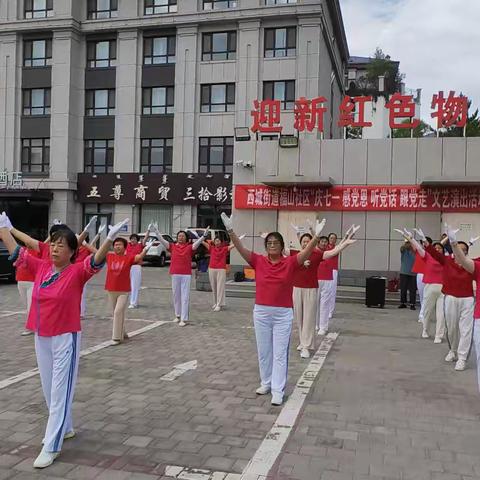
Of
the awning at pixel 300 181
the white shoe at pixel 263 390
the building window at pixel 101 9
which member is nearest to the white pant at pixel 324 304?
the white shoe at pixel 263 390

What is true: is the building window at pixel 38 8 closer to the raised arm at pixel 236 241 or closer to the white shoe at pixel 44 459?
the raised arm at pixel 236 241

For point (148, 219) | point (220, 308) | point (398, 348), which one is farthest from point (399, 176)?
point (148, 219)

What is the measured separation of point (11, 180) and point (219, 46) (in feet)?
44.1

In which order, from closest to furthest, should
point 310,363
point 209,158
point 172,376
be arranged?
point 172,376 < point 310,363 < point 209,158

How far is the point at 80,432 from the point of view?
183 inches

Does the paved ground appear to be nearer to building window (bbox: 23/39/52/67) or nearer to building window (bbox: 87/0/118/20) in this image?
building window (bbox: 23/39/52/67)

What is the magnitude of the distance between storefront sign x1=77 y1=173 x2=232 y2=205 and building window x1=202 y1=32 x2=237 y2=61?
6277mm

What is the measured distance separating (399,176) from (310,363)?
9965 mm

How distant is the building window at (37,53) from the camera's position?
102ft

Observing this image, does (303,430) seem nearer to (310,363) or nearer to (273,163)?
(310,363)

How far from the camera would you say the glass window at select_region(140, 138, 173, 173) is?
98.5ft

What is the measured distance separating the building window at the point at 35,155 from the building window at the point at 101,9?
7.45 m

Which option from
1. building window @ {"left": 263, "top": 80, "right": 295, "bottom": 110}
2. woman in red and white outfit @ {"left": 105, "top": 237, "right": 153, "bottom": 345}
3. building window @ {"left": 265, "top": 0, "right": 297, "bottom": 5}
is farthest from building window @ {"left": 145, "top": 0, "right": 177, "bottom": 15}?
woman in red and white outfit @ {"left": 105, "top": 237, "right": 153, "bottom": 345}

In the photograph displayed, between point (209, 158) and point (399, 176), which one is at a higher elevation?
point (209, 158)
